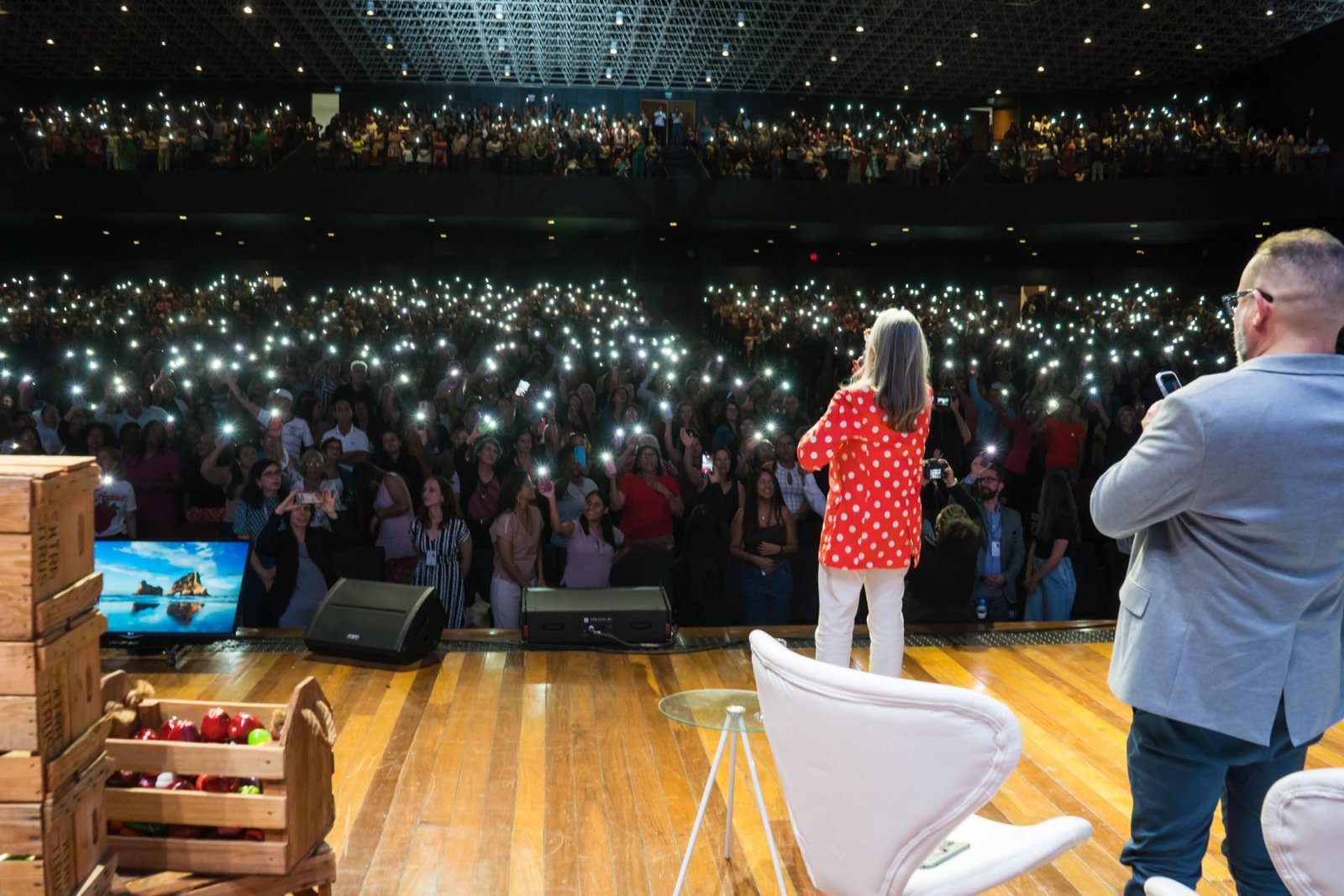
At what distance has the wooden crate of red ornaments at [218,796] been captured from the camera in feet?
8.87

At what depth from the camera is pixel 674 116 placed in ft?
59.9

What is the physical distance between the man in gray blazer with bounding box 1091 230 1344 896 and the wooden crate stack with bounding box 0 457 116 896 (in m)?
2.07

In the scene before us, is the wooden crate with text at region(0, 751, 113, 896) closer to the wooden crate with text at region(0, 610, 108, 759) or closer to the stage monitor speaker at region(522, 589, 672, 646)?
the wooden crate with text at region(0, 610, 108, 759)

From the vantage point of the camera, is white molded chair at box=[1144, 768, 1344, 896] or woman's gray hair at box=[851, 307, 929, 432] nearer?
white molded chair at box=[1144, 768, 1344, 896]

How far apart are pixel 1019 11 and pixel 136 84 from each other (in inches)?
685

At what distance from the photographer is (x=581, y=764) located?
3930 mm

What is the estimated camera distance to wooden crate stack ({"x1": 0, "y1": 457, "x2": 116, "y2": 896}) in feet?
6.93

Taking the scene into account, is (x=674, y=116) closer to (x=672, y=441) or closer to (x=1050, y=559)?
(x=672, y=441)

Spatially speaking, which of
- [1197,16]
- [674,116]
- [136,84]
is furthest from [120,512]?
[136,84]

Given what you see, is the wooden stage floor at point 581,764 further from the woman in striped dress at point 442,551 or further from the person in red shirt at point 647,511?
the person in red shirt at point 647,511

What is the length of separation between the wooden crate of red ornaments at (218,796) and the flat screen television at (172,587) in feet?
7.22

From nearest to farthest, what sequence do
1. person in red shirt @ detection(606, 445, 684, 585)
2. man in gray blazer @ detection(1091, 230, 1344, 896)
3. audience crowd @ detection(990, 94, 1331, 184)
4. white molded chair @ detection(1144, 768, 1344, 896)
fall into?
white molded chair @ detection(1144, 768, 1344, 896), man in gray blazer @ detection(1091, 230, 1344, 896), person in red shirt @ detection(606, 445, 684, 585), audience crowd @ detection(990, 94, 1331, 184)

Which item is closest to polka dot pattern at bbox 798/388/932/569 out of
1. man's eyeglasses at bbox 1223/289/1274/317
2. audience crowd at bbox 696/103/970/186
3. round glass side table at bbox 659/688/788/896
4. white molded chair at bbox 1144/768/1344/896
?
round glass side table at bbox 659/688/788/896

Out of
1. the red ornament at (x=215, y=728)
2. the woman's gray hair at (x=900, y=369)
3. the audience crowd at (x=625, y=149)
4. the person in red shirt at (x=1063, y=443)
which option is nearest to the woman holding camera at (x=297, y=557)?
the red ornament at (x=215, y=728)
